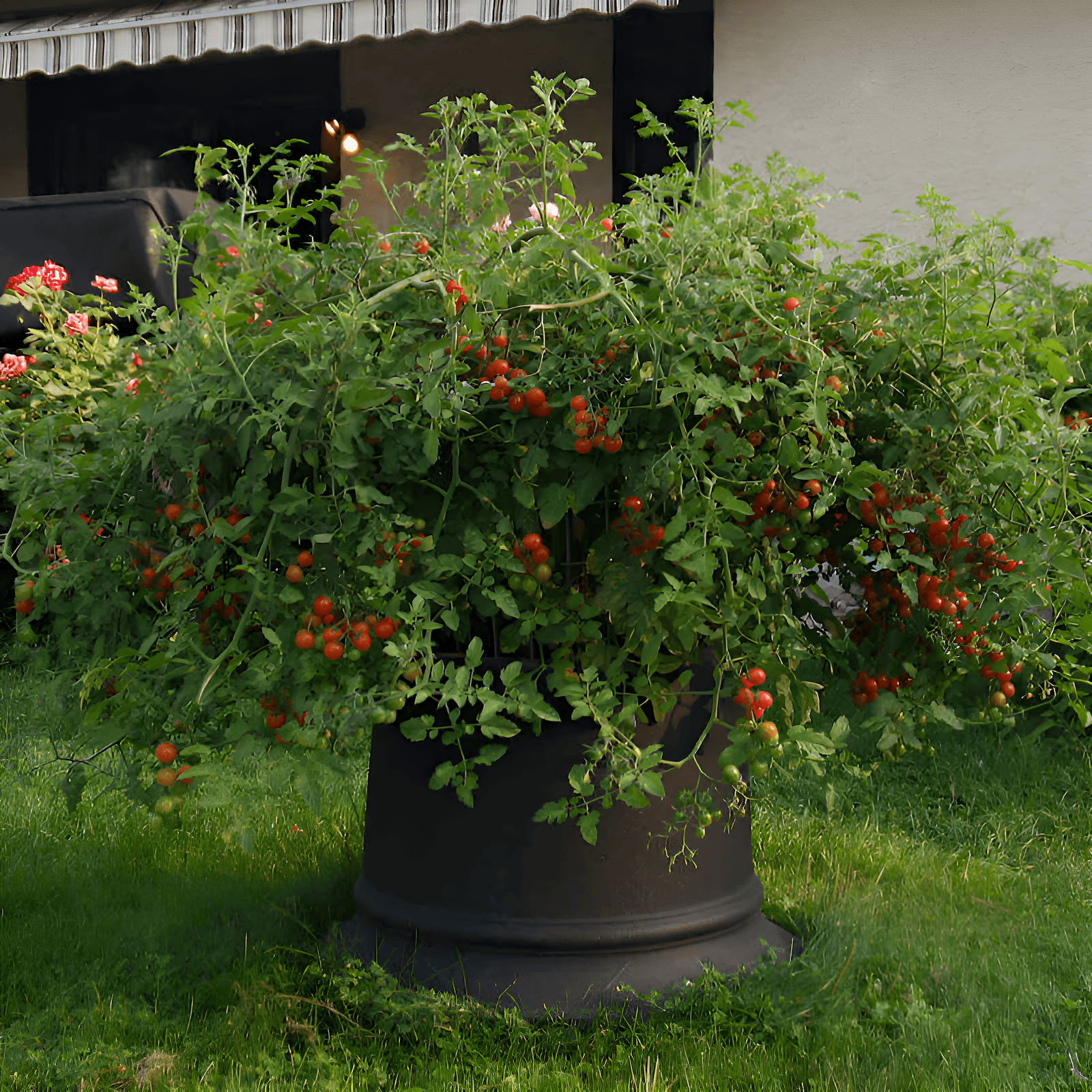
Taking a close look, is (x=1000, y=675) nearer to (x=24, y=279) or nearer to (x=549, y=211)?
(x=549, y=211)

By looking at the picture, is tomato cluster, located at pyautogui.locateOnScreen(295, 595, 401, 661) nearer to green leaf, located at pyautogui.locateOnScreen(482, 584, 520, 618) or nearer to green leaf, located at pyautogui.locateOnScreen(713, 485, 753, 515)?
green leaf, located at pyautogui.locateOnScreen(482, 584, 520, 618)

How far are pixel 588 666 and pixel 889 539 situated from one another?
1.91 ft

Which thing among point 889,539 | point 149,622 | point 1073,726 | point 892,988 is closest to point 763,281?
point 889,539

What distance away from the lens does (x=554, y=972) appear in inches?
89.4

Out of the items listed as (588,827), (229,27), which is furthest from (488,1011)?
(229,27)

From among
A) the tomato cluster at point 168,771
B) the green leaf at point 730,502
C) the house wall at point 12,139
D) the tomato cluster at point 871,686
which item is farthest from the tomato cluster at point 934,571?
the house wall at point 12,139

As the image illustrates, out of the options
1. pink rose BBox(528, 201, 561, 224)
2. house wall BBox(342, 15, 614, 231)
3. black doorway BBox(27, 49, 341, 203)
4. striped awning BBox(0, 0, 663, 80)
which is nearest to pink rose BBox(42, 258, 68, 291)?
pink rose BBox(528, 201, 561, 224)

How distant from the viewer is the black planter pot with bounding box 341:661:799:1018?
2.25 metres

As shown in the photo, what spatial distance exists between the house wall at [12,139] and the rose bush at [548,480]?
27.4 ft

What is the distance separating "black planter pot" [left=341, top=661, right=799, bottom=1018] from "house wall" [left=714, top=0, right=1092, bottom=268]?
4.31 m

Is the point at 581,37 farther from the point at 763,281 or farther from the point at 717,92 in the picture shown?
the point at 763,281

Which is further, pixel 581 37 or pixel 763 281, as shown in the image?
pixel 581 37

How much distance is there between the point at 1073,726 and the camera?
4285 millimetres

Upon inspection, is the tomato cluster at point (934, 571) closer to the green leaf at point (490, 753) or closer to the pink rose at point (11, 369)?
the green leaf at point (490, 753)
